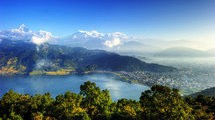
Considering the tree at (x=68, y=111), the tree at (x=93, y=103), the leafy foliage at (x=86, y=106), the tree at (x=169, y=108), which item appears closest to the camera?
the tree at (x=169, y=108)

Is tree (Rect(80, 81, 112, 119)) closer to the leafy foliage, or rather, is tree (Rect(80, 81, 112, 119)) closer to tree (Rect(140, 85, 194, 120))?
the leafy foliage

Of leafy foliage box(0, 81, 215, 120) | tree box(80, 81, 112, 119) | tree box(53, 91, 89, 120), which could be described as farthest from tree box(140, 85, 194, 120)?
tree box(53, 91, 89, 120)

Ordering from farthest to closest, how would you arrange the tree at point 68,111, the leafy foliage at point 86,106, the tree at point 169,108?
the tree at point 68,111, the leafy foliage at point 86,106, the tree at point 169,108

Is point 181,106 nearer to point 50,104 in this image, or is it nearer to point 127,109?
point 127,109

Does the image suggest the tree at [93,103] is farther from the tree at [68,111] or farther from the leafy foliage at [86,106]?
the tree at [68,111]

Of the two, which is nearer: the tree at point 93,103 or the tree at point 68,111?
the tree at point 68,111

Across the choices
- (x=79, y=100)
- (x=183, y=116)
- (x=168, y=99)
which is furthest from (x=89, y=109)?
(x=183, y=116)

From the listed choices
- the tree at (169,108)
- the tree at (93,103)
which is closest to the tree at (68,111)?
the tree at (93,103)

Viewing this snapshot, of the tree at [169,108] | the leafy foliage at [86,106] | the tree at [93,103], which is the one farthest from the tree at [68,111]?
the tree at [169,108]

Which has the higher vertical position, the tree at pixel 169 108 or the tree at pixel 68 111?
the tree at pixel 169 108

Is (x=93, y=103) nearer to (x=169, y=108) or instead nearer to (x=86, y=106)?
(x=86, y=106)

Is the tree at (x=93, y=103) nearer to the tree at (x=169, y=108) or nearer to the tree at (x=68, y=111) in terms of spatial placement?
the tree at (x=68, y=111)

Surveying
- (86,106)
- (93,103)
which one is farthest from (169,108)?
(86,106)
